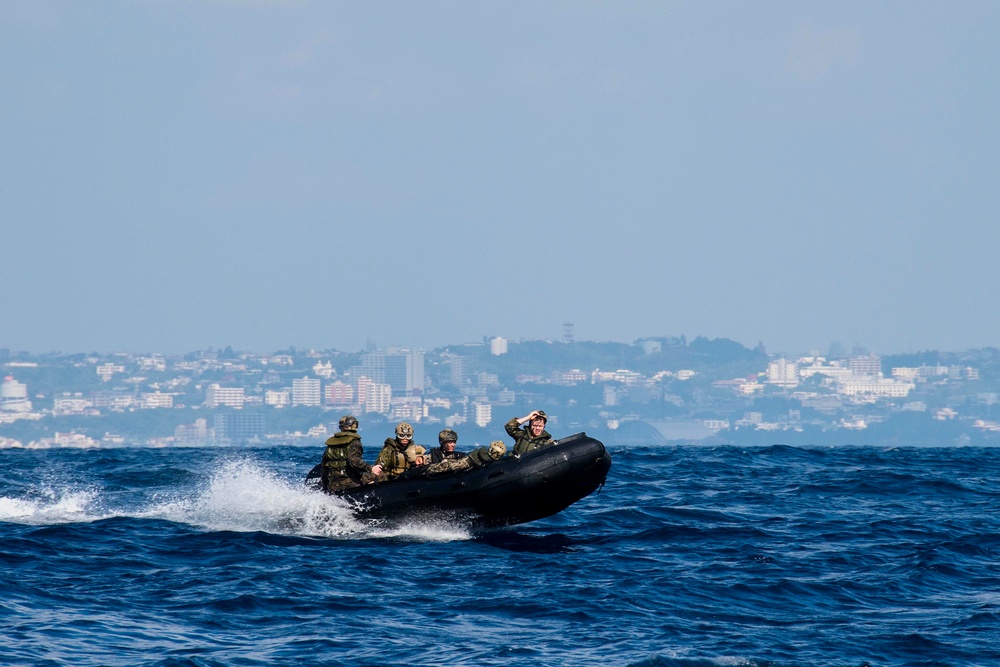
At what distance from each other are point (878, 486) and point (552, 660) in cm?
1944

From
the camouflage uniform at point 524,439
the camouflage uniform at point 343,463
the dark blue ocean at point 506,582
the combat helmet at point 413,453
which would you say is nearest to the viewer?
the dark blue ocean at point 506,582

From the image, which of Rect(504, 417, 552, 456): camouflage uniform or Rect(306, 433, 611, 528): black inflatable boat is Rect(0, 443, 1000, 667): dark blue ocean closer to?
Rect(306, 433, 611, 528): black inflatable boat

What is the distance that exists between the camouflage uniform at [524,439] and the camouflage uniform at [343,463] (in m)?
2.70

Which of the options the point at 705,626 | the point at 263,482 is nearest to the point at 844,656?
the point at 705,626

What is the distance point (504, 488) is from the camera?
69.8 feet

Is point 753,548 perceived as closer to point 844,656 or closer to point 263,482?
point 844,656

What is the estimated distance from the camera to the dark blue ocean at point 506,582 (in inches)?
558

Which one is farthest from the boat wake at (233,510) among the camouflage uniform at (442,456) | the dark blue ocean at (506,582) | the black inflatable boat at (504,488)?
the camouflage uniform at (442,456)

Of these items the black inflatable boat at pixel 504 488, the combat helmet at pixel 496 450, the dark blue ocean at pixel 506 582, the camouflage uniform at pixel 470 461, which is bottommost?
the dark blue ocean at pixel 506 582

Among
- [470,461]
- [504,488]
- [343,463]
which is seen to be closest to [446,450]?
[470,461]

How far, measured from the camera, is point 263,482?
27.4 metres

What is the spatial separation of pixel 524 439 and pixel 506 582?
4769 mm

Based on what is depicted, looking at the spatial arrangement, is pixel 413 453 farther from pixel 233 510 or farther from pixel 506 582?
pixel 506 582

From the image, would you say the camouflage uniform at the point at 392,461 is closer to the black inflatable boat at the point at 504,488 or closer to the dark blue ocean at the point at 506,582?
the black inflatable boat at the point at 504,488
